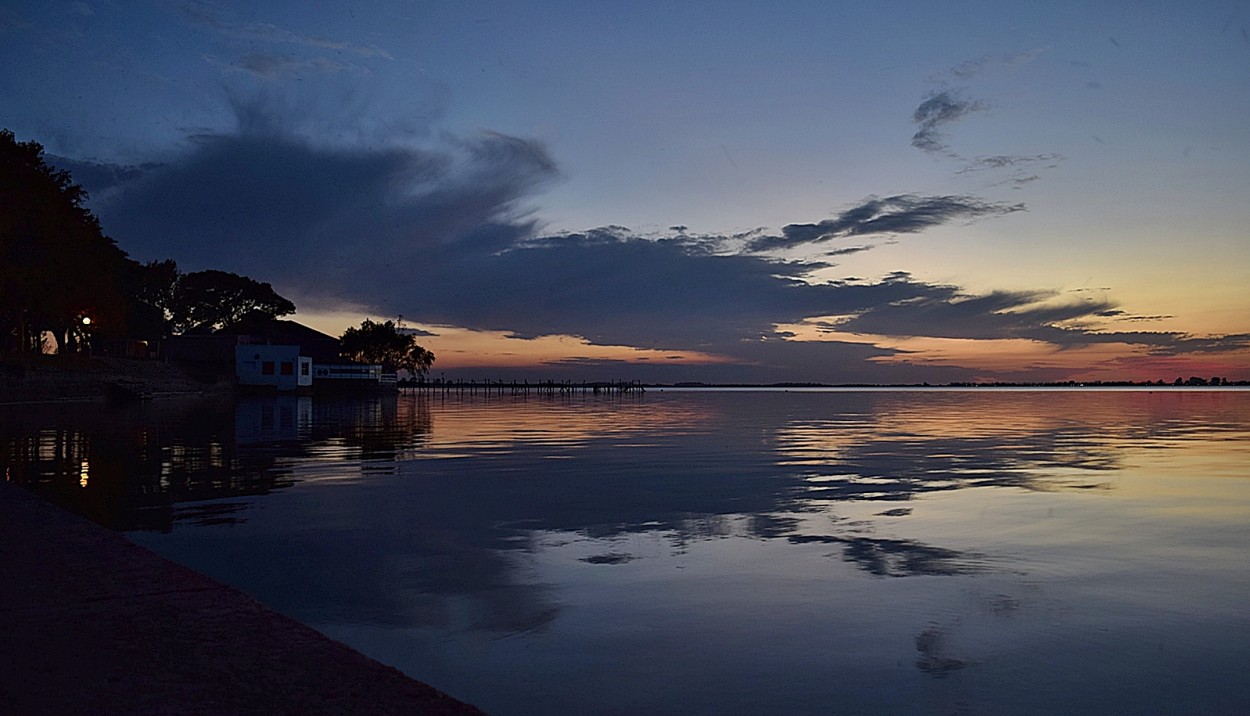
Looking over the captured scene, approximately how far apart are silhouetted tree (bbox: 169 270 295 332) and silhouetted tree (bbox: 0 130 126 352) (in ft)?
166

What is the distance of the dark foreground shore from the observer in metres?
4.05

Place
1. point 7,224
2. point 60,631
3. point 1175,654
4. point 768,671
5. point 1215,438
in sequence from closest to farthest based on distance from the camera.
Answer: point 60,631 → point 768,671 → point 1175,654 → point 1215,438 → point 7,224

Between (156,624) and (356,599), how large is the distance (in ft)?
8.63

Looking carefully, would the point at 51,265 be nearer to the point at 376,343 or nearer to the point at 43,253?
the point at 43,253

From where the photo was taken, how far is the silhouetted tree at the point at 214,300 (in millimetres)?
110125

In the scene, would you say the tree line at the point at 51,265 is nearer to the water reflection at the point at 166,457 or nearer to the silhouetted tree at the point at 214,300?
the water reflection at the point at 166,457

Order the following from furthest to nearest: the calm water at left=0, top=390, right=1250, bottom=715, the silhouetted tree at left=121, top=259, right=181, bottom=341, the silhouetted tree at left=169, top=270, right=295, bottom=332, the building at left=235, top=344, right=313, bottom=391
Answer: the silhouetted tree at left=169, top=270, right=295, bottom=332
the building at left=235, top=344, right=313, bottom=391
the silhouetted tree at left=121, top=259, right=181, bottom=341
the calm water at left=0, top=390, right=1250, bottom=715

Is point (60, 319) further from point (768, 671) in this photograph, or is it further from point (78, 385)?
point (768, 671)

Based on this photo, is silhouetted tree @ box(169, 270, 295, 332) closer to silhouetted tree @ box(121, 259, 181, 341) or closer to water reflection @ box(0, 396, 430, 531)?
silhouetted tree @ box(121, 259, 181, 341)

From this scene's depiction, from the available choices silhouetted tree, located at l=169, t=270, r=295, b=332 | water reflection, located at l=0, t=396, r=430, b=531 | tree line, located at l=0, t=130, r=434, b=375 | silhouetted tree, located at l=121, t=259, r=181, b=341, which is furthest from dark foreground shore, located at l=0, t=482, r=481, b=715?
silhouetted tree, located at l=169, t=270, r=295, b=332

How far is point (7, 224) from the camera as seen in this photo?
155 feet

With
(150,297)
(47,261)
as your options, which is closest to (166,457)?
(47,261)

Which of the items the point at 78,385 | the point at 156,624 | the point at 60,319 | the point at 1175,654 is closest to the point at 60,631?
the point at 156,624

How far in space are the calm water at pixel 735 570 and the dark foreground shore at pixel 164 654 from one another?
3.63 ft
